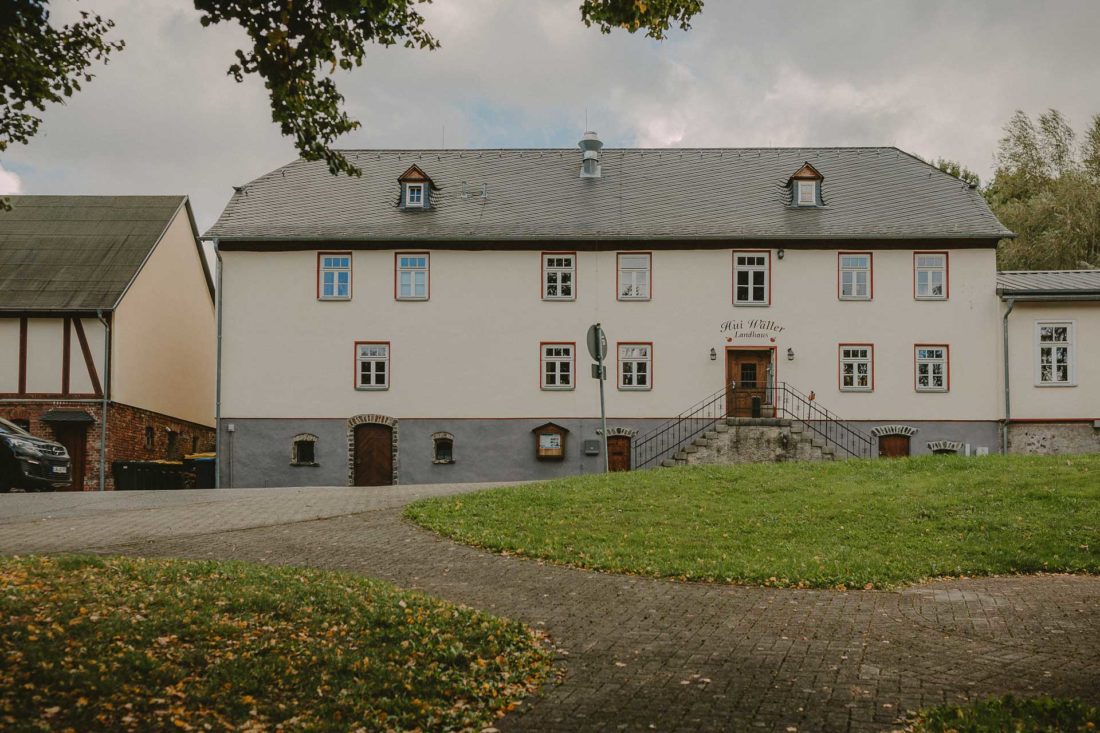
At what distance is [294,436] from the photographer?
91.8ft

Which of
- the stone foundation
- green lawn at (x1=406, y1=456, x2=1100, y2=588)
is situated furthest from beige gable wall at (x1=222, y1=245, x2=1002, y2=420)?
green lawn at (x1=406, y1=456, x2=1100, y2=588)

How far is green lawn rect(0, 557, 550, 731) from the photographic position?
5562mm

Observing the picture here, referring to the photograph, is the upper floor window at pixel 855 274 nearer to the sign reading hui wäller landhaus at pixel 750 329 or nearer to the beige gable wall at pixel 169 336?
the sign reading hui wäller landhaus at pixel 750 329

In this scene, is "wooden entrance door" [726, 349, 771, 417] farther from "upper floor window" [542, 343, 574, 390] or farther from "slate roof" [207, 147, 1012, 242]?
"upper floor window" [542, 343, 574, 390]

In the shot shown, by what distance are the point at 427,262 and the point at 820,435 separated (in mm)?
11873

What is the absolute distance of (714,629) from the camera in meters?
8.32

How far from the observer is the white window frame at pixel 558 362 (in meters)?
28.1

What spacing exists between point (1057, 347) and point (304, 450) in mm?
21082

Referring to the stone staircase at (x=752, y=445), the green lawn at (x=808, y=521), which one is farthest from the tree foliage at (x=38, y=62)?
the stone staircase at (x=752, y=445)

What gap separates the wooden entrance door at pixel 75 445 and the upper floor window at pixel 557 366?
1283 cm

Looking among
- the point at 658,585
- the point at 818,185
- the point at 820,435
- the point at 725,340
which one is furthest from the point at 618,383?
the point at 658,585

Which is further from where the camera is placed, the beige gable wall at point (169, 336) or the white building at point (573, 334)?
the beige gable wall at point (169, 336)

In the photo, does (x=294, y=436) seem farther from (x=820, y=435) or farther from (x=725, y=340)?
(x=820, y=435)

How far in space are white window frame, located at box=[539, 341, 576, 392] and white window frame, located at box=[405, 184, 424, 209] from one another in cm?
570
